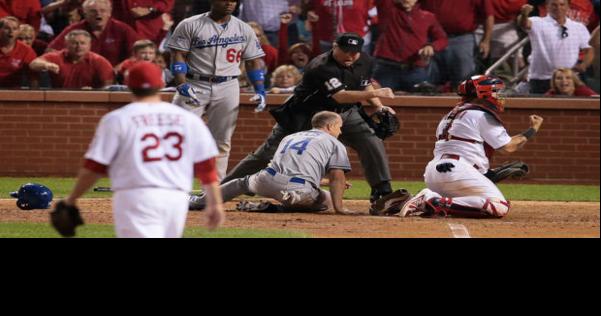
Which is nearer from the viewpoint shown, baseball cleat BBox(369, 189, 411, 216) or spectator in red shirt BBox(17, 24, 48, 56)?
baseball cleat BBox(369, 189, 411, 216)

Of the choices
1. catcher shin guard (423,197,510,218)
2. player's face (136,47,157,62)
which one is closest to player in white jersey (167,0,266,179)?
catcher shin guard (423,197,510,218)

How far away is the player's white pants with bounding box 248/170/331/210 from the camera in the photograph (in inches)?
414

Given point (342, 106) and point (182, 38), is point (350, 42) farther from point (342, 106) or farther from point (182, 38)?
point (182, 38)

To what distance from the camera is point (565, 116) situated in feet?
51.5

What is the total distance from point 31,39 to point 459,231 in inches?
313

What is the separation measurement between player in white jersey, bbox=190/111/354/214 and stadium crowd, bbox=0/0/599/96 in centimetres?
471

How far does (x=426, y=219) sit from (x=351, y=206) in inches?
68.3

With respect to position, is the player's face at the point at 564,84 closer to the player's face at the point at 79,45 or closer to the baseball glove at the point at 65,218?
the player's face at the point at 79,45

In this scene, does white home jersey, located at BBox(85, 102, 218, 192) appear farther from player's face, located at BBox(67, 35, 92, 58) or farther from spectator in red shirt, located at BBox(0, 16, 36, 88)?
spectator in red shirt, located at BBox(0, 16, 36, 88)

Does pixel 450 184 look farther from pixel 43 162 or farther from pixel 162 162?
pixel 43 162

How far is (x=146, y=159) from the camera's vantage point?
5.73 metres

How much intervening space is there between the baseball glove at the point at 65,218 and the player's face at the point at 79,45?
9.50 metres

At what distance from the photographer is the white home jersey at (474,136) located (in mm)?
10391
